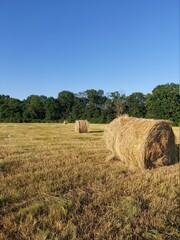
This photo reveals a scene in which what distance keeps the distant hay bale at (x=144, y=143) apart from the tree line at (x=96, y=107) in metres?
37.7

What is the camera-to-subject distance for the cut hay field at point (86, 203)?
3117 millimetres

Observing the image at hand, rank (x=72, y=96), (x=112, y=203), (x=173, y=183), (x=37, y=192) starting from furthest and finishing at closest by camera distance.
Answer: (x=72, y=96), (x=173, y=183), (x=37, y=192), (x=112, y=203)

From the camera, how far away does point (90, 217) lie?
3.42 meters

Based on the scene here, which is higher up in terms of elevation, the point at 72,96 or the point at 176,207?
the point at 72,96

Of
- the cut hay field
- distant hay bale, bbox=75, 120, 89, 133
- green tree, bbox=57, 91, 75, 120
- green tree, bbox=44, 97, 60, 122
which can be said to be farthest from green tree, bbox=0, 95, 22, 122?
the cut hay field

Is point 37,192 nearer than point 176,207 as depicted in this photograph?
No

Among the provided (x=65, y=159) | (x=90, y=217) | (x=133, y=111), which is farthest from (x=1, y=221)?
(x=133, y=111)

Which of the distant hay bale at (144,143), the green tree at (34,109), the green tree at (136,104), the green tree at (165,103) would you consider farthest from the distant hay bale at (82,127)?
the green tree at (34,109)

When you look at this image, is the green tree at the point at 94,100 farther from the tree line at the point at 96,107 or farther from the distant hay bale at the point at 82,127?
the distant hay bale at the point at 82,127

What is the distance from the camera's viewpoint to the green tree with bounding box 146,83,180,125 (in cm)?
4759

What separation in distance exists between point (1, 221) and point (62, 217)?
0.71m

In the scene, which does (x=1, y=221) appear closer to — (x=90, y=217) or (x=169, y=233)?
(x=90, y=217)

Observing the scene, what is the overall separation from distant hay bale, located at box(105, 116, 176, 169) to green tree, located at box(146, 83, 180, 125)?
3975 centimetres

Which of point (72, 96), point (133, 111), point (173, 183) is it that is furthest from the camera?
point (72, 96)
